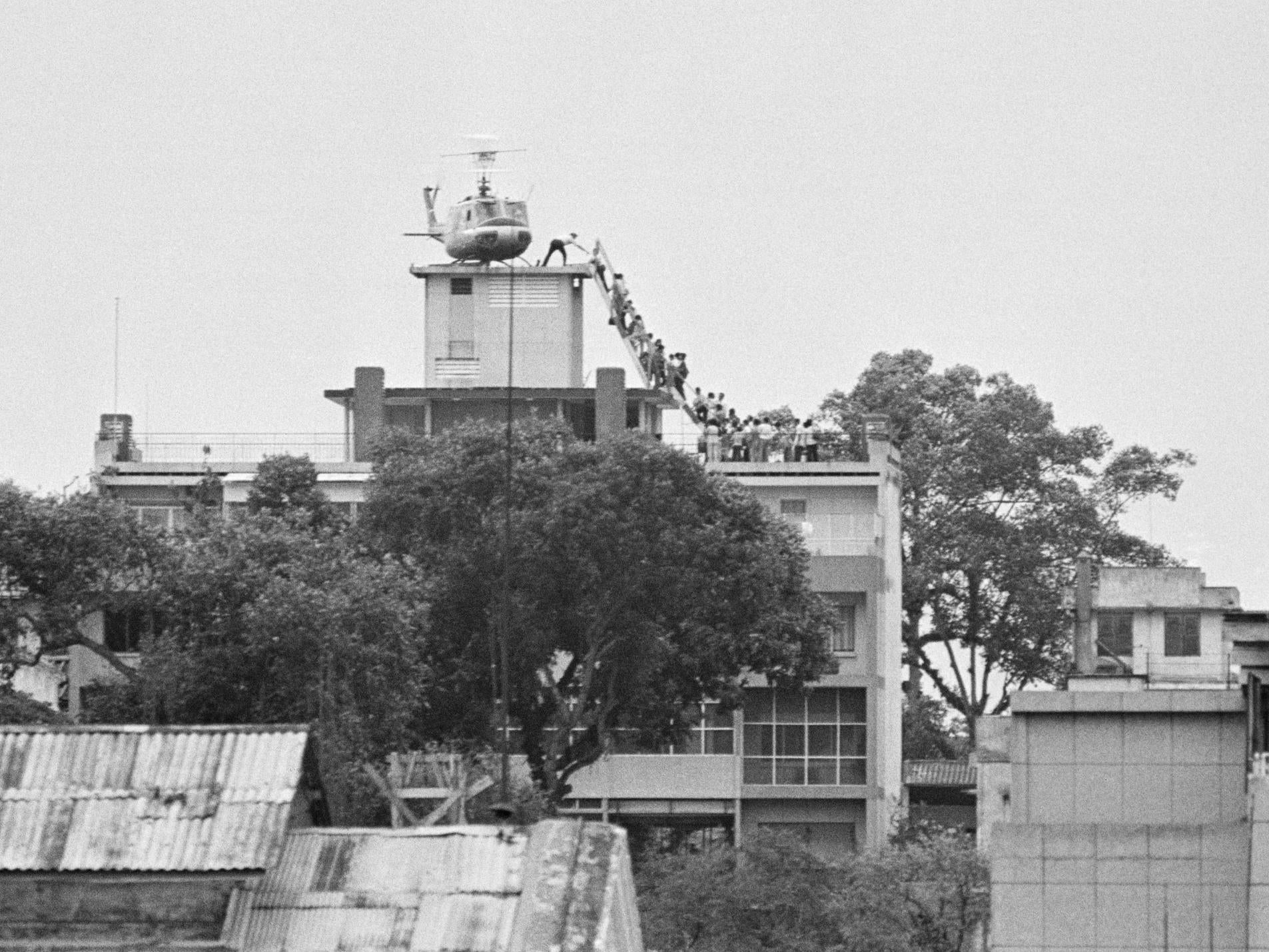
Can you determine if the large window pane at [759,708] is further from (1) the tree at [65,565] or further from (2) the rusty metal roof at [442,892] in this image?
(2) the rusty metal roof at [442,892]

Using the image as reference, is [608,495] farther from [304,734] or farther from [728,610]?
[304,734]

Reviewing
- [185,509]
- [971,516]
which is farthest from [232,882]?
[971,516]

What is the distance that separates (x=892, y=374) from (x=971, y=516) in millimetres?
7330

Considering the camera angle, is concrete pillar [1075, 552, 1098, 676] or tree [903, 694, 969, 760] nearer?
concrete pillar [1075, 552, 1098, 676]

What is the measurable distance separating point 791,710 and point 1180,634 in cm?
1569

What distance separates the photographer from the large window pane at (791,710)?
11494 centimetres

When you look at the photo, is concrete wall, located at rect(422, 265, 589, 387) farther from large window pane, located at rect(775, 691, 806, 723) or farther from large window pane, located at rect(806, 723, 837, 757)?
large window pane, located at rect(806, 723, 837, 757)

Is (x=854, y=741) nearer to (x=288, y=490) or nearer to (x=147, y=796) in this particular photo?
(x=288, y=490)

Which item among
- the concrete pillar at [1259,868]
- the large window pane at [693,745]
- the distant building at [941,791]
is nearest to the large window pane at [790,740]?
the large window pane at [693,745]

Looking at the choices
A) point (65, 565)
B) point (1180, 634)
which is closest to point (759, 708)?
point (1180, 634)

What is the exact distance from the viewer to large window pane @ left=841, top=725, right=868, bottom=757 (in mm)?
115188

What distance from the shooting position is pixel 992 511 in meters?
144

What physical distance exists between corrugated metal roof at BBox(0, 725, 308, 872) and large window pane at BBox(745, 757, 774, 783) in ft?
270

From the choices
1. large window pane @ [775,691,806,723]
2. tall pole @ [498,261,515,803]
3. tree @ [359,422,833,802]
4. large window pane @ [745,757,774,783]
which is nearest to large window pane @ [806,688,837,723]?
large window pane @ [775,691,806,723]
